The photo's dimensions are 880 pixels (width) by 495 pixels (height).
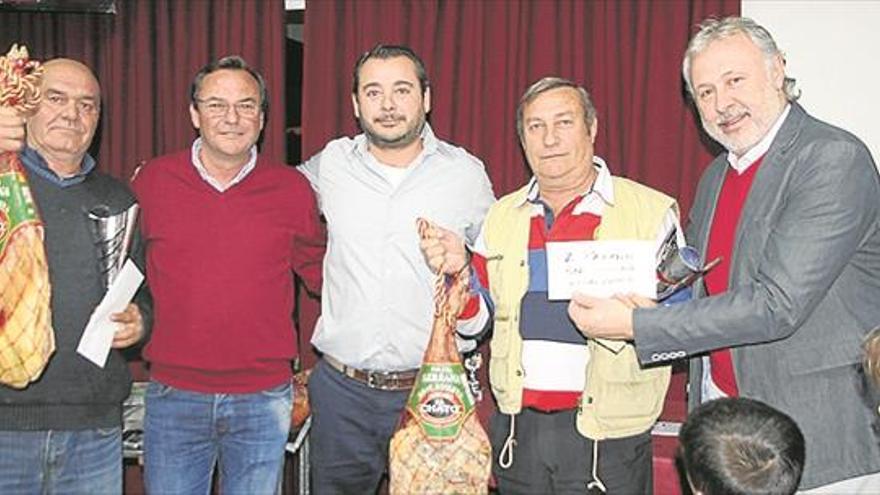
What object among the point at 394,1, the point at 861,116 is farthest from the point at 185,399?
the point at 861,116

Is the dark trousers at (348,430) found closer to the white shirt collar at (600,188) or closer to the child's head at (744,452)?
the white shirt collar at (600,188)

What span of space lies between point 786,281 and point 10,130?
1.78m

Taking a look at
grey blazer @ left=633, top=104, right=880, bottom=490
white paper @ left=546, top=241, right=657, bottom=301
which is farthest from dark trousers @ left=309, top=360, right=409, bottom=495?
grey blazer @ left=633, top=104, right=880, bottom=490

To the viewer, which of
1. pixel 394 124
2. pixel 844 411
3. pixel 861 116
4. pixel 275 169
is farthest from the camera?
pixel 861 116

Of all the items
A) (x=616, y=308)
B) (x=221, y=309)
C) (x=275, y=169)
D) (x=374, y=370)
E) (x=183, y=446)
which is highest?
(x=275, y=169)

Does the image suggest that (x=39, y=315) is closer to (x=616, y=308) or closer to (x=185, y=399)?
(x=185, y=399)

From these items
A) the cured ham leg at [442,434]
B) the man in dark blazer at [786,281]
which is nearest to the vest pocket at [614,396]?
the man in dark blazer at [786,281]

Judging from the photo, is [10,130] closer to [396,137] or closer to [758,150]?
[396,137]

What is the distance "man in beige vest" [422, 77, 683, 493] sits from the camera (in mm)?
2244

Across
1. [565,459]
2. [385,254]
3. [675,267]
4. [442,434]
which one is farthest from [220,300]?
[675,267]

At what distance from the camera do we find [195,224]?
2.51 metres

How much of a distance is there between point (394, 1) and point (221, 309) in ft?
4.72

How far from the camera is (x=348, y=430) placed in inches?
100

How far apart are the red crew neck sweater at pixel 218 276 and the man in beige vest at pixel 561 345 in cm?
60
